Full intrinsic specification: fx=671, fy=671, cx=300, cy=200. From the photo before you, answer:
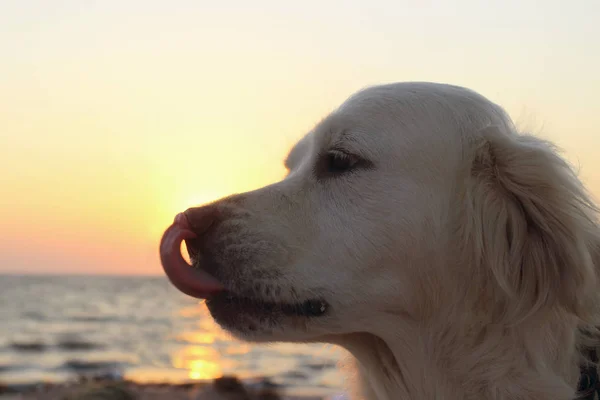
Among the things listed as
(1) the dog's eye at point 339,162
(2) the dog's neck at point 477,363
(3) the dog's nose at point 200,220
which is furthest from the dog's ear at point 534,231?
(3) the dog's nose at point 200,220

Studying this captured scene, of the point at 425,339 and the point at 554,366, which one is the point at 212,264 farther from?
the point at 554,366

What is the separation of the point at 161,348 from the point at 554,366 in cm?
1425

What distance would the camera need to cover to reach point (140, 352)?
15469mm

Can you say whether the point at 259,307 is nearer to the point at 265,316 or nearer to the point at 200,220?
the point at 265,316

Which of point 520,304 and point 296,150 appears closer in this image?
point 520,304

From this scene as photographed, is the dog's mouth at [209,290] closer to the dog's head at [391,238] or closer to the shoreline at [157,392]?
the dog's head at [391,238]

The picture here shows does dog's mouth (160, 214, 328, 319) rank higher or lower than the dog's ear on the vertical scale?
lower

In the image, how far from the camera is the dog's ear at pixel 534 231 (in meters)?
2.49

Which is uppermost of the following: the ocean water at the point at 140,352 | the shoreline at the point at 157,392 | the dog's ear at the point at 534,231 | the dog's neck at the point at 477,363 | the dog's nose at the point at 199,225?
the dog's ear at the point at 534,231

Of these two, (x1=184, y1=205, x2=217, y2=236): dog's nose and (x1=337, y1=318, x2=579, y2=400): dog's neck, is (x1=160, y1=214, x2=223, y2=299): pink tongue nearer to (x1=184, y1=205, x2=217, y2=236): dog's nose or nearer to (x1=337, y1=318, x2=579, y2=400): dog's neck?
(x1=184, y1=205, x2=217, y2=236): dog's nose

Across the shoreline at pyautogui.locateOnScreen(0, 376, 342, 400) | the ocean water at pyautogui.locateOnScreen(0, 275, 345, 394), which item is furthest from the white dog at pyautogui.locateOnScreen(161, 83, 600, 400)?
the shoreline at pyautogui.locateOnScreen(0, 376, 342, 400)

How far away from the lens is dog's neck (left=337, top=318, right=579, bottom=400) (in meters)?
2.63

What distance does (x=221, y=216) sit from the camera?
109 inches

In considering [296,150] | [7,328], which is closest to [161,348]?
[7,328]
